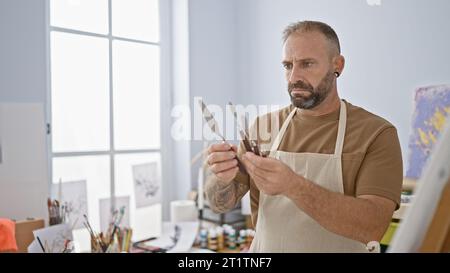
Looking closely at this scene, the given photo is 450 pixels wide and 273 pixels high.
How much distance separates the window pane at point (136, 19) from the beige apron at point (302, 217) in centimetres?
35

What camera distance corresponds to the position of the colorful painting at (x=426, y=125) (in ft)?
1.71

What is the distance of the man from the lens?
1.48 ft

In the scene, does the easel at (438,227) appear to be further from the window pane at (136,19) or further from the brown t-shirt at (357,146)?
the window pane at (136,19)

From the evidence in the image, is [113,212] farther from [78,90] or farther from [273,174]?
[273,174]

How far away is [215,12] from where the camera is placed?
675mm

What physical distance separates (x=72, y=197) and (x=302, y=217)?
1.55 ft

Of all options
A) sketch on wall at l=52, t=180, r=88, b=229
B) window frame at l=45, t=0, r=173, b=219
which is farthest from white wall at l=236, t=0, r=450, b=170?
sketch on wall at l=52, t=180, r=88, b=229

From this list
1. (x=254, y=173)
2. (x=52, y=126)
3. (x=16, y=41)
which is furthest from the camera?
(x=52, y=126)

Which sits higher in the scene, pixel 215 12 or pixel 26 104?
pixel 215 12

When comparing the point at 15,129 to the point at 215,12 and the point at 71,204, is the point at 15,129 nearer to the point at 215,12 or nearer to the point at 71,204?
the point at 71,204

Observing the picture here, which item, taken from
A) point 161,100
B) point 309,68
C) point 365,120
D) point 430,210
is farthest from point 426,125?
point 161,100

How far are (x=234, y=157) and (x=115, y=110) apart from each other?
366 millimetres

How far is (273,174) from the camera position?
0.43 metres
